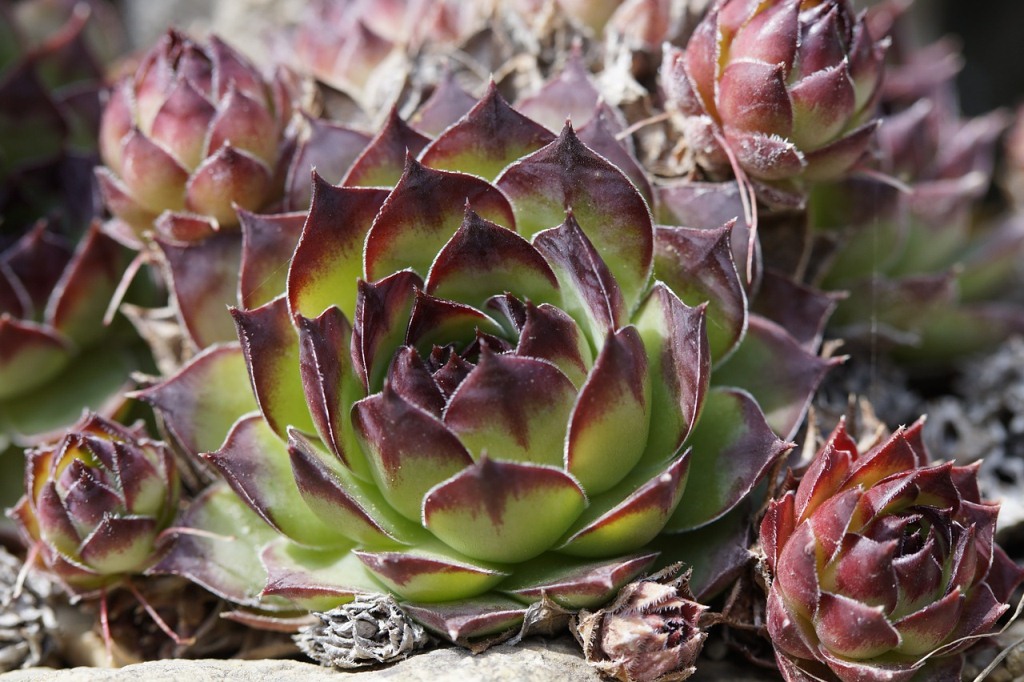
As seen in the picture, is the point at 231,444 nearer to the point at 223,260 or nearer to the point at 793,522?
the point at 223,260

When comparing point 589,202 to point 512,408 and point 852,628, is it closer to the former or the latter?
point 512,408

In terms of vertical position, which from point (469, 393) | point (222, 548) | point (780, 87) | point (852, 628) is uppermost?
point (780, 87)

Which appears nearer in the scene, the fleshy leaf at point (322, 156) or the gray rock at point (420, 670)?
the gray rock at point (420, 670)

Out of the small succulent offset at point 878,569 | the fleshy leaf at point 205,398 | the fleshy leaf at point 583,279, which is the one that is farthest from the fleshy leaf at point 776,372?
the fleshy leaf at point 205,398

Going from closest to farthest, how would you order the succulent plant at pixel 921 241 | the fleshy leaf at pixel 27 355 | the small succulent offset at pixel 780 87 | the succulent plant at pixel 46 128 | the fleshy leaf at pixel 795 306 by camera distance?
the small succulent offset at pixel 780 87, the fleshy leaf at pixel 795 306, the fleshy leaf at pixel 27 355, the succulent plant at pixel 921 241, the succulent plant at pixel 46 128

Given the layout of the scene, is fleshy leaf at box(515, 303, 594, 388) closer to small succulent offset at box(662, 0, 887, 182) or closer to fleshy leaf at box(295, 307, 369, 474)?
fleshy leaf at box(295, 307, 369, 474)

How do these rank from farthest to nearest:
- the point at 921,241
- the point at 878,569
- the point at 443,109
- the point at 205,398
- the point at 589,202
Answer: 1. the point at 921,241
2. the point at 443,109
3. the point at 205,398
4. the point at 589,202
5. the point at 878,569

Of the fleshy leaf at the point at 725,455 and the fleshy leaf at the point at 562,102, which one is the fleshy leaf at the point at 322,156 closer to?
the fleshy leaf at the point at 562,102

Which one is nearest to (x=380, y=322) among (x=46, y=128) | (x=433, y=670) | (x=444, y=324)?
(x=444, y=324)
